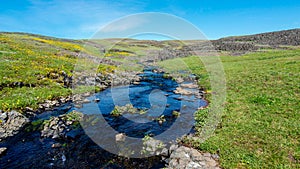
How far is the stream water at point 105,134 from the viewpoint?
10388 mm

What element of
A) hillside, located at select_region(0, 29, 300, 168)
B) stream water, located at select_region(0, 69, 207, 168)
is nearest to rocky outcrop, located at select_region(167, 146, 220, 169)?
hillside, located at select_region(0, 29, 300, 168)

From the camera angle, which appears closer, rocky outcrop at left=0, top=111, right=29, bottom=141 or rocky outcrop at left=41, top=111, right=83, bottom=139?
rocky outcrop at left=0, top=111, right=29, bottom=141

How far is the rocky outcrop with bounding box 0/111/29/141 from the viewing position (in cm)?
1280

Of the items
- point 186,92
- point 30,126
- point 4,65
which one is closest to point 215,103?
point 186,92

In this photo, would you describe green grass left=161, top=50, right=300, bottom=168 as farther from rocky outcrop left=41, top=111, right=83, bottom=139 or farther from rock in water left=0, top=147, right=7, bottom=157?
rock in water left=0, top=147, right=7, bottom=157

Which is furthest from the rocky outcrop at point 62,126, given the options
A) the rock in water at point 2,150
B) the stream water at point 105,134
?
the rock in water at point 2,150

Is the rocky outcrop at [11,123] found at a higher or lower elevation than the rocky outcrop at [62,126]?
higher

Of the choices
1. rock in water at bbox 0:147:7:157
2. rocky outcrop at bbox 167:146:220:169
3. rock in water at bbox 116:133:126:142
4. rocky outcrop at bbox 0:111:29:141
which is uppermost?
rocky outcrop at bbox 0:111:29:141

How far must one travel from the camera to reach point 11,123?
13.7m

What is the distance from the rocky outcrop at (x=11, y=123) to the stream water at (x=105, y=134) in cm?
61

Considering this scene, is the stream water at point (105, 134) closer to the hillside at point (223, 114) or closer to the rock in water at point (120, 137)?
the hillside at point (223, 114)

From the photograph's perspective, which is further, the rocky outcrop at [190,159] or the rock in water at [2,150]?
the rock in water at [2,150]

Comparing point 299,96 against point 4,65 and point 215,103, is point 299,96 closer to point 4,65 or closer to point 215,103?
point 215,103

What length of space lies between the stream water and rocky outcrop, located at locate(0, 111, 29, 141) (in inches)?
23.9
